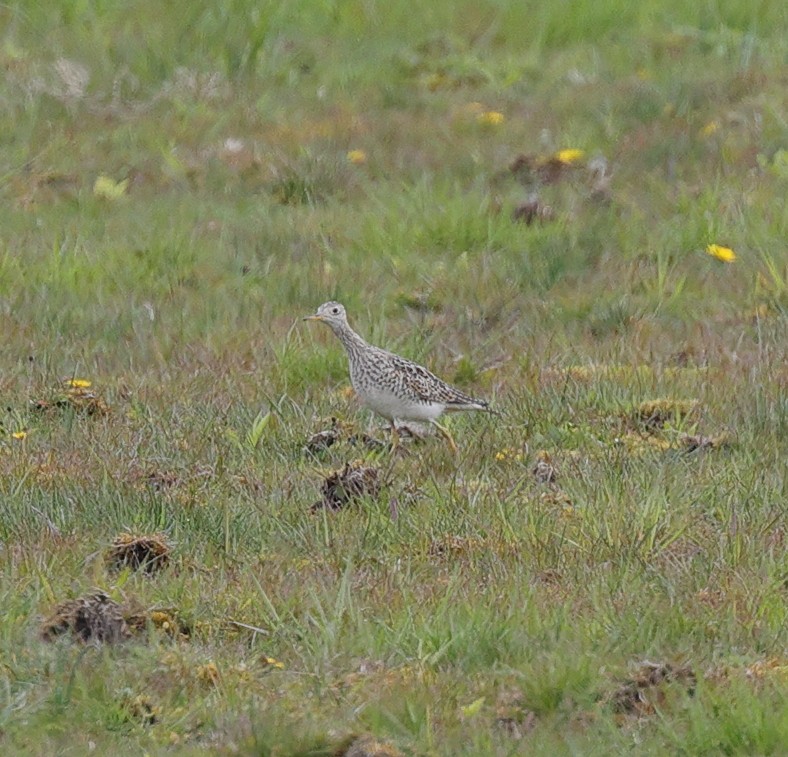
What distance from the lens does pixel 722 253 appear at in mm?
9539

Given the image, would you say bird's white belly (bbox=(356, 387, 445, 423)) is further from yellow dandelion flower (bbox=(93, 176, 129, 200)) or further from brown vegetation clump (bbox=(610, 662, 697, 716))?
yellow dandelion flower (bbox=(93, 176, 129, 200))

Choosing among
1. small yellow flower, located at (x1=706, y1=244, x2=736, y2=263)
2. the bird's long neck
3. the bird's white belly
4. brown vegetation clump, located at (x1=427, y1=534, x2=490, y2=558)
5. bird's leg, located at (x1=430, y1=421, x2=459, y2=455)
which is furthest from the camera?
small yellow flower, located at (x1=706, y1=244, x2=736, y2=263)

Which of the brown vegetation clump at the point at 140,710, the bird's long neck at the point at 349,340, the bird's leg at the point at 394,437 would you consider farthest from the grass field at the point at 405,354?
the bird's long neck at the point at 349,340

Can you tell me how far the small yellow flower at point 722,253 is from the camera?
9.52 m

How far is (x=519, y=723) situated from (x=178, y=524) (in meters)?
1.72

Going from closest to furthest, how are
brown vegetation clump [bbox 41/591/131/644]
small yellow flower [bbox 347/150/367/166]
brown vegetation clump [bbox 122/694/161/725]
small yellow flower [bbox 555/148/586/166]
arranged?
brown vegetation clump [bbox 122/694/161/725]
brown vegetation clump [bbox 41/591/131/644]
small yellow flower [bbox 555/148/586/166]
small yellow flower [bbox 347/150/367/166]

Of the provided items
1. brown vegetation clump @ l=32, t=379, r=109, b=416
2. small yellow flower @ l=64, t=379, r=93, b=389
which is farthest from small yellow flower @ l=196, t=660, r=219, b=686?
small yellow flower @ l=64, t=379, r=93, b=389

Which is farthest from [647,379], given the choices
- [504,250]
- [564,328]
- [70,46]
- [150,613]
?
[70,46]

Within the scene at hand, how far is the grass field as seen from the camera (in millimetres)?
4566

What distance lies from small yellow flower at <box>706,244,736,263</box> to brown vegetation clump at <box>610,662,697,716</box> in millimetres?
5235

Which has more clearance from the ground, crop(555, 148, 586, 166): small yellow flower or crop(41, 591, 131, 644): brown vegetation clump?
crop(41, 591, 131, 644): brown vegetation clump

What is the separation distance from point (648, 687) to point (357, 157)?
7.54 meters

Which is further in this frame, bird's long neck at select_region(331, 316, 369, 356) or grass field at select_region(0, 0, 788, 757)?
bird's long neck at select_region(331, 316, 369, 356)

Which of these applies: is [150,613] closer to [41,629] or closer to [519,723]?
[41,629]
